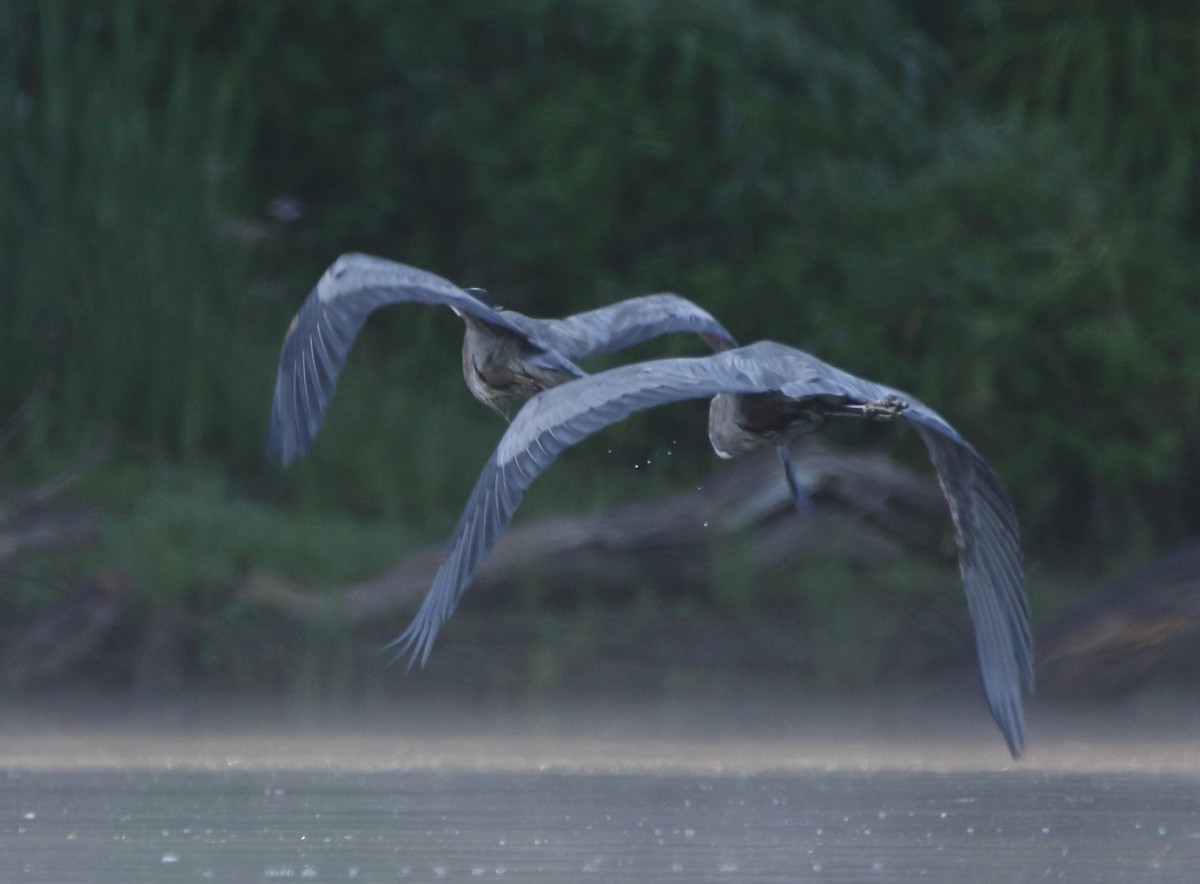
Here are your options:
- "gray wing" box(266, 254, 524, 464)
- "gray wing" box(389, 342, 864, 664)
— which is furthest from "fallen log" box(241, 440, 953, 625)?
"gray wing" box(389, 342, 864, 664)

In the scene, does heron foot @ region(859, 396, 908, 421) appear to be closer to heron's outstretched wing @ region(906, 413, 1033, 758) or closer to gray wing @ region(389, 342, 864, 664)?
gray wing @ region(389, 342, 864, 664)

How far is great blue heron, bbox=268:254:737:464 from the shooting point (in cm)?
371

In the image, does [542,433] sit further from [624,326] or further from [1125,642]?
[1125,642]

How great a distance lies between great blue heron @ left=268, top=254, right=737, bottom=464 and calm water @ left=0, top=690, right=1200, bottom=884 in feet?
3.31

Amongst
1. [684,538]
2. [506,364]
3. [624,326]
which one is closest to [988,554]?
Result: [624,326]

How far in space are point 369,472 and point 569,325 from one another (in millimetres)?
2678

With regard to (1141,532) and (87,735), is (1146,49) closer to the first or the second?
(1141,532)

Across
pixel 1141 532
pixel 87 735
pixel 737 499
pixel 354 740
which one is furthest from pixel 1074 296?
pixel 87 735

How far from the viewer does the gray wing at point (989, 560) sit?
414 cm

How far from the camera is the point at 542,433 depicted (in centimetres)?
354

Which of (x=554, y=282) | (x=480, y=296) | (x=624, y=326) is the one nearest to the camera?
(x=480, y=296)

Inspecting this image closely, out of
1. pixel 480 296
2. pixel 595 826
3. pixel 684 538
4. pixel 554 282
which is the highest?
pixel 554 282

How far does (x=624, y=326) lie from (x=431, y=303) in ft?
1.72

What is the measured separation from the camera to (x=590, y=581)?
245 inches
